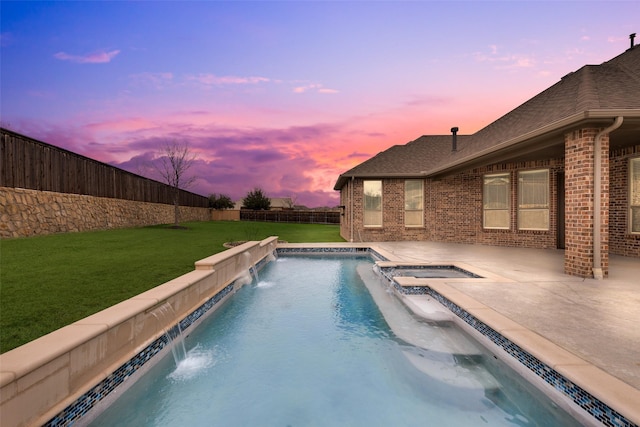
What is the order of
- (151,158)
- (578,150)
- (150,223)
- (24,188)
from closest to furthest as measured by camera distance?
(578,150) < (24,188) < (150,223) < (151,158)

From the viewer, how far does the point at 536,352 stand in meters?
2.85

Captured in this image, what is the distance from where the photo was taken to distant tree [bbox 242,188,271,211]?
48.3m

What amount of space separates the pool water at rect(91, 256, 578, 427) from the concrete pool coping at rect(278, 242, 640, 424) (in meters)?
0.41

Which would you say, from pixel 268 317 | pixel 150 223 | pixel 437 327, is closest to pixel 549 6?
pixel 437 327

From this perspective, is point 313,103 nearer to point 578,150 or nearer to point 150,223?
point 578,150

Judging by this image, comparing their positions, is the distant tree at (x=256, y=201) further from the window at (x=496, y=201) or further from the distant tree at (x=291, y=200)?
the window at (x=496, y=201)

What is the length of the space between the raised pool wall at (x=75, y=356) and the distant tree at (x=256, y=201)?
146 ft

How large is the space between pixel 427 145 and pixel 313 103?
6.58 meters

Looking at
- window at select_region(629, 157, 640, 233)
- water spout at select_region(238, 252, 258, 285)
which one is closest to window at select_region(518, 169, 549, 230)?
window at select_region(629, 157, 640, 233)

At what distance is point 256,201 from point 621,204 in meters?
44.2

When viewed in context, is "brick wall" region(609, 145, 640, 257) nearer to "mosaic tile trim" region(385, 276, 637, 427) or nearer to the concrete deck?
the concrete deck

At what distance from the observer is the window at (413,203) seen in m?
14.0

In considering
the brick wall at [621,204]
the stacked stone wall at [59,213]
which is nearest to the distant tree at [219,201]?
the stacked stone wall at [59,213]

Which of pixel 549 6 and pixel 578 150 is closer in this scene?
pixel 578 150
